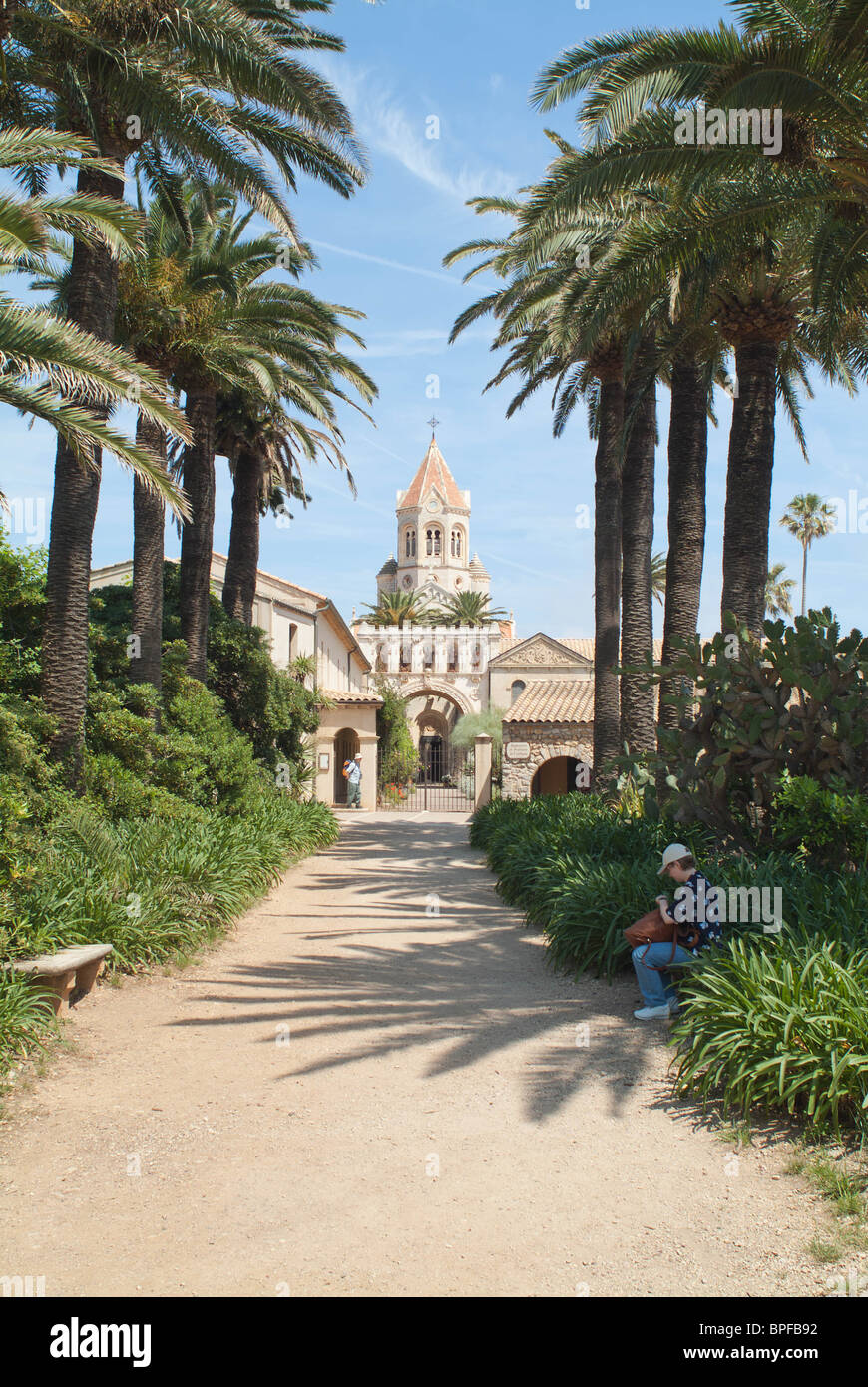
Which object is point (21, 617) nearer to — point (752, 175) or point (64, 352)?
point (64, 352)

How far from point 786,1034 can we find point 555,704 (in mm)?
21959

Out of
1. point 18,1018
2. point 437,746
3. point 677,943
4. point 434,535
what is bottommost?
point 18,1018

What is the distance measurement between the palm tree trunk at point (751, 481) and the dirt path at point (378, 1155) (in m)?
6.24

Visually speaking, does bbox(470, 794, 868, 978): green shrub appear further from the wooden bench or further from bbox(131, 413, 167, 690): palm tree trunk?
bbox(131, 413, 167, 690): palm tree trunk

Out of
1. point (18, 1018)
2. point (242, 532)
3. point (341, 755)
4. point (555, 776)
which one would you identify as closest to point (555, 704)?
point (555, 776)

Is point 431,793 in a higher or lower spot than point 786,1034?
lower

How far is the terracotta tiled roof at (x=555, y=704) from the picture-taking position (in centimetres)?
2589

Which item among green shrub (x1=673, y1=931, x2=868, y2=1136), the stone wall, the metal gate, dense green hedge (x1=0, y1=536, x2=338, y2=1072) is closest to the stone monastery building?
the stone wall

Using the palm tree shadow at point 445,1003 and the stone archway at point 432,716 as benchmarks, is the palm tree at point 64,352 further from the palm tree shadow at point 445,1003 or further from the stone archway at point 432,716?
the stone archway at point 432,716

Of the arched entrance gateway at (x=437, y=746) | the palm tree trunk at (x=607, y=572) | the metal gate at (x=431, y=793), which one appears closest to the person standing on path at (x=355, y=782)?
the metal gate at (x=431, y=793)

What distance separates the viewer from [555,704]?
27.0 m

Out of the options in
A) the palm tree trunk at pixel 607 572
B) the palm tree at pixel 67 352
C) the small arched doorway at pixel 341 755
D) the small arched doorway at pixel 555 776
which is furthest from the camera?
the small arched doorway at pixel 341 755

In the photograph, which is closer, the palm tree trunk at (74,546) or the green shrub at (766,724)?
the green shrub at (766,724)

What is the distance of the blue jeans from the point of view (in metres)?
6.91
